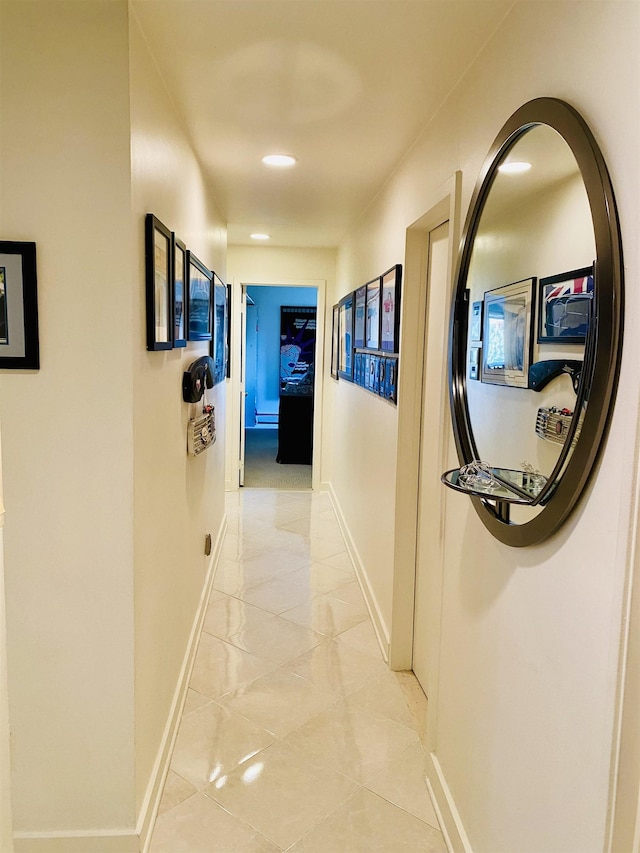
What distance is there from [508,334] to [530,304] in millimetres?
128

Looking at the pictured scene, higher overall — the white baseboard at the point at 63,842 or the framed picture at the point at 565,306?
the framed picture at the point at 565,306

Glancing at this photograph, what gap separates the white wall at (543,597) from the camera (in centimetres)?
102

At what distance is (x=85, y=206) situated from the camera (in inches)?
61.2

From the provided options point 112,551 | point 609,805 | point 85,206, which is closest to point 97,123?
point 85,206

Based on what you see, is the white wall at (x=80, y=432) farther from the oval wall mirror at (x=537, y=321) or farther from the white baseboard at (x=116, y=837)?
the oval wall mirror at (x=537, y=321)

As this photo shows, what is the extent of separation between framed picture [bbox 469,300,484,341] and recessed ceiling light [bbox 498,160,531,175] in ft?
1.05

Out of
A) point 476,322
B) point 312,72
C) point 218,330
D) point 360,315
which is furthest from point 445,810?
point 218,330

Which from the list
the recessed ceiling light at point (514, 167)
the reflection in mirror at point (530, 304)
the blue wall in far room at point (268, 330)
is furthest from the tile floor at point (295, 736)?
the blue wall in far room at point (268, 330)

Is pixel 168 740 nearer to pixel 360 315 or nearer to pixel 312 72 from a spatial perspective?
pixel 312 72

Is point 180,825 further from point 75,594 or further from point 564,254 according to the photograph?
point 564,254

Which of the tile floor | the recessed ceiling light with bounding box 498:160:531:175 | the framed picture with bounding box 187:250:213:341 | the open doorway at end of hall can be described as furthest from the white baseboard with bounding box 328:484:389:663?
the open doorway at end of hall

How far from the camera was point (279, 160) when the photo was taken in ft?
9.26

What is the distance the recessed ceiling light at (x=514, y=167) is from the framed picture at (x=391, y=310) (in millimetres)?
1221

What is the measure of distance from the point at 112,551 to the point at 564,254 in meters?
1.32
